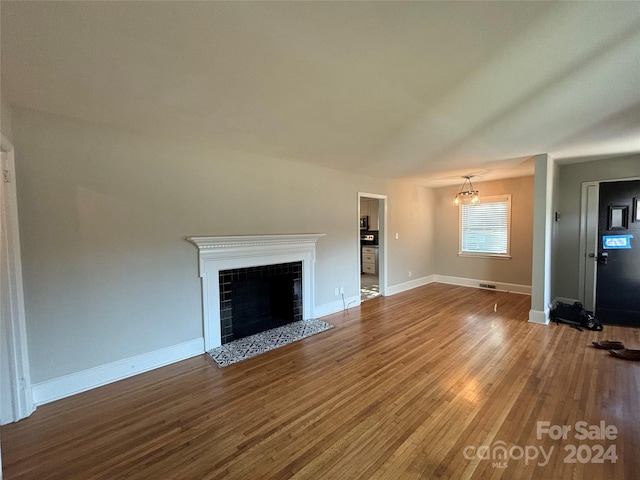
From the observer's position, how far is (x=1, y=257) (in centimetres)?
198

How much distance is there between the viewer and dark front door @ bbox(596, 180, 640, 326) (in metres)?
4.02

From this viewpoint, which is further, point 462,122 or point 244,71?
point 462,122

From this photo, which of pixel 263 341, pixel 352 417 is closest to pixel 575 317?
pixel 352 417

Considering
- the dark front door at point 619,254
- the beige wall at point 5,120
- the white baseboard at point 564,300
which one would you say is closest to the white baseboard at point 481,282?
the white baseboard at point 564,300

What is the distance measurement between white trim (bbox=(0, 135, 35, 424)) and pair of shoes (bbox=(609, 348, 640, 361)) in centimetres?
568

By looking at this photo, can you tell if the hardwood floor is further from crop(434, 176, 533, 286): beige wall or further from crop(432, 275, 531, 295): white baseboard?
crop(434, 176, 533, 286): beige wall

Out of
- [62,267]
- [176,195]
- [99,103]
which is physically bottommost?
[62,267]

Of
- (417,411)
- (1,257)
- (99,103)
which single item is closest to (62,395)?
(1,257)

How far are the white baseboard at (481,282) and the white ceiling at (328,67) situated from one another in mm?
3538

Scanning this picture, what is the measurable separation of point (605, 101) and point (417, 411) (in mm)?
3163

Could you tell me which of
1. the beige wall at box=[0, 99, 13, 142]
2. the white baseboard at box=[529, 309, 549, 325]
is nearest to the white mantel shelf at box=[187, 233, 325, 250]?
the beige wall at box=[0, 99, 13, 142]

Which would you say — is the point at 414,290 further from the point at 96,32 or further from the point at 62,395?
the point at 96,32

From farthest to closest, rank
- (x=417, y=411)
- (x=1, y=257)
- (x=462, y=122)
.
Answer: (x=462, y=122)
(x=417, y=411)
(x=1, y=257)

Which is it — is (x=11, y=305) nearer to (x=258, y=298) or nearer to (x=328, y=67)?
(x=258, y=298)
